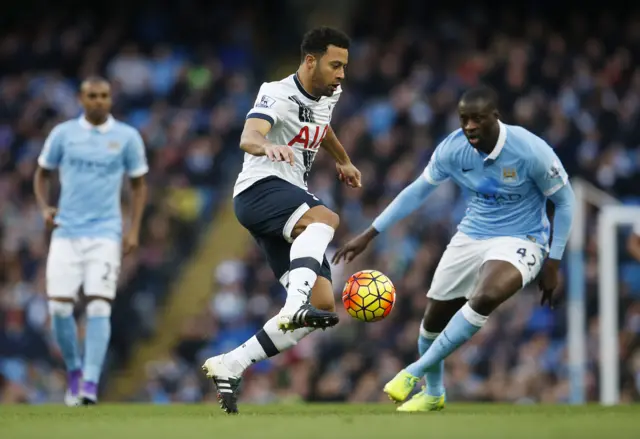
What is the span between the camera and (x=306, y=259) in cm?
778

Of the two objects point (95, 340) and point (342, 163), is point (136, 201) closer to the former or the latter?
point (95, 340)

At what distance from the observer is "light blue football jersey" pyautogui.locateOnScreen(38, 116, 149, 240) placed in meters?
10.4

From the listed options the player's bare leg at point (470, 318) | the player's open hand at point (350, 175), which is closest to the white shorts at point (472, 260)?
the player's bare leg at point (470, 318)

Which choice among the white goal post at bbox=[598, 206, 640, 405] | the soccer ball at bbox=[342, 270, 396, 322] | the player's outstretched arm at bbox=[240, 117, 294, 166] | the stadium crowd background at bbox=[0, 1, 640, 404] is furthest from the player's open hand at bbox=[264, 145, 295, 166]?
the stadium crowd background at bbox=[0, 1, 640, 404]

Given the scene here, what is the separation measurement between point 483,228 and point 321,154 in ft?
28.8

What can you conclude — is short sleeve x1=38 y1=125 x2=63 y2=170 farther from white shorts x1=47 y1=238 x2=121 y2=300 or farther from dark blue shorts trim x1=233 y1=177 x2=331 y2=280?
dark blue shorts trim x1=233 y1=177 x2=331 y2=280

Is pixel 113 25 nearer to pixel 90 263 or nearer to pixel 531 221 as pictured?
pixel 90 263

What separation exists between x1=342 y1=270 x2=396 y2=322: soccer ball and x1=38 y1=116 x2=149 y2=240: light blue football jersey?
113 inches

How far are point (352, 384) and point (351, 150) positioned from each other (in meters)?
3.99

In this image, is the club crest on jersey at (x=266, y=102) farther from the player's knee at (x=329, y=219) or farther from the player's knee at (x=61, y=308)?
the player's knee at (x=61, y=308)

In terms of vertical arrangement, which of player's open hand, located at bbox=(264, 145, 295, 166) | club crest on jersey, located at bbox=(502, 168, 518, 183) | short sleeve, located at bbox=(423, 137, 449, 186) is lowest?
player's open hand, located at bbox=(264, 145, 295, 166)

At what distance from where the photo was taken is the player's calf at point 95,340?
10133 millimetres

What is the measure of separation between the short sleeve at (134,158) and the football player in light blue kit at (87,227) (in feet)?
0.06

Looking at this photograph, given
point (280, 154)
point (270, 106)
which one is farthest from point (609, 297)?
point (280, 154)
